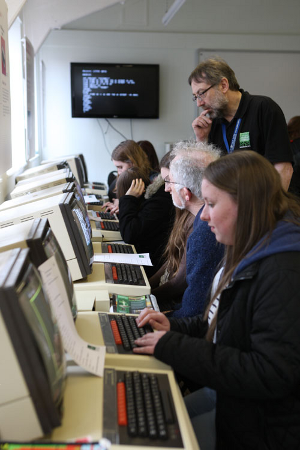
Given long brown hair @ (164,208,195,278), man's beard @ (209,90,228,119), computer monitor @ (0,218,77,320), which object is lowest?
long brown hair @ (164,208,195,278)

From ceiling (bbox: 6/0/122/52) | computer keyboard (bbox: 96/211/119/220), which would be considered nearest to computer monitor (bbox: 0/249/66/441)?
computer keyboard (bbox: 96/211/119/220)

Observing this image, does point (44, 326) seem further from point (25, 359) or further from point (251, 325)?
point (251, 325)

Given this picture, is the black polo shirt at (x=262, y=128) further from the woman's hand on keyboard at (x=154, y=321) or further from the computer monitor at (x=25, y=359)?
the computer monitor at (x=25, y=359)

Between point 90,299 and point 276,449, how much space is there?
2.82 ft

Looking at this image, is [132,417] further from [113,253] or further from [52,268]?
[113,253]

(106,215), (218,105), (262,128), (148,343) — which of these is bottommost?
(106,215)

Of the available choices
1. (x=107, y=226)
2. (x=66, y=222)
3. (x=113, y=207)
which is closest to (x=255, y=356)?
(x=66, y=222)

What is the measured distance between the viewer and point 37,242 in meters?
1.20

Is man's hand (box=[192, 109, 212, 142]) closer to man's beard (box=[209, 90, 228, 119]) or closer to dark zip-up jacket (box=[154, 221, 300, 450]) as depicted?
man's beard (box=[209, 90, 228, 119])

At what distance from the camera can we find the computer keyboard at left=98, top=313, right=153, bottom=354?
142cm

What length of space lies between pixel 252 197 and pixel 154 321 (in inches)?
21.8

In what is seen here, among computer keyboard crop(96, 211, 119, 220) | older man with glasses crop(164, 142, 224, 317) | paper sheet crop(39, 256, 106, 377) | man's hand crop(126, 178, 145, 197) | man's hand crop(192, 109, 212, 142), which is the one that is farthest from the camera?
computer keyboard crop(96, 211, 119, 220)

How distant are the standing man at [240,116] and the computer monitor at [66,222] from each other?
3.60 ft

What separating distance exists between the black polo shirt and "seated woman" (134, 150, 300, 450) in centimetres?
126
